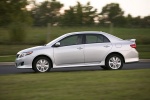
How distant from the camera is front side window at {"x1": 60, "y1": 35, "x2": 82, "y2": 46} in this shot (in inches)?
521

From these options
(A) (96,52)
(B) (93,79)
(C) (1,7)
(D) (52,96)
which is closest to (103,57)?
(A) (96,52)

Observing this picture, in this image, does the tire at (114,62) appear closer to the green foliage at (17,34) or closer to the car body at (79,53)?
the car body at (79,53)

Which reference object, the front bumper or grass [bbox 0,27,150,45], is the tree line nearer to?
grass [bbox 0,27,150,45]

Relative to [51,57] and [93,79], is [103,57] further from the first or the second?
[93,79]

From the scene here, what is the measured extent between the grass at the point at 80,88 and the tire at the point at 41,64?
11.5 ft

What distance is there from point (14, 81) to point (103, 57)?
5.01m

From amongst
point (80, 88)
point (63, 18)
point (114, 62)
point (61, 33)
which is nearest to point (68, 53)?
point (114, 62)

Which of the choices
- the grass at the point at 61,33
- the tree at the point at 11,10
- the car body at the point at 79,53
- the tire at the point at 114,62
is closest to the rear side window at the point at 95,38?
the car body at the point at 79,53

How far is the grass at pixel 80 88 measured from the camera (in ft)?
23.4

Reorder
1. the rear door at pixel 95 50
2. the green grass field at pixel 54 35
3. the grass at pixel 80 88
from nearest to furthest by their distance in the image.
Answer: the grass at pixel 80 88 < the rear door at pixel 95 50 < the green grass field at pixel 54 35

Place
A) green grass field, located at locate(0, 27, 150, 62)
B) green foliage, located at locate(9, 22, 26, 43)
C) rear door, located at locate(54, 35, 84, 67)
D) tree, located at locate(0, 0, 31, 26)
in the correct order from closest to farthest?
1. rear door, located at locate(54, 35, 84, 67)
2. green grass field, located at locate(0, 27, 150, 62)
3. green foliage, located at locate(9, 22, 26, 43)
4. tree, located at locate(0, 0, 31, 26)

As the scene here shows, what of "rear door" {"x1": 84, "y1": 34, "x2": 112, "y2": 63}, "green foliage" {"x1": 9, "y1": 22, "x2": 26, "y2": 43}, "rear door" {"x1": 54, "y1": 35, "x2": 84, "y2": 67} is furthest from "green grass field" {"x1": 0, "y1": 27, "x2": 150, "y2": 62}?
"rear door" {"x1": 54, "y1": 35, "x2": 84, "y2": 67}

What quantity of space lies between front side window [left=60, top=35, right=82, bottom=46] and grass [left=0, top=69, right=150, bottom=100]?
12.3 feet

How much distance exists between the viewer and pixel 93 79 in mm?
9133
